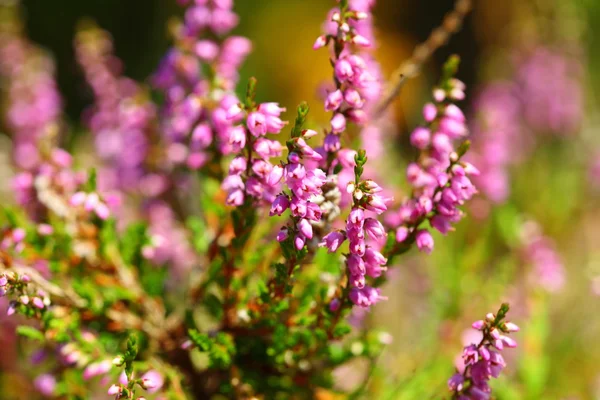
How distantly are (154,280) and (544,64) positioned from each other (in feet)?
12.3

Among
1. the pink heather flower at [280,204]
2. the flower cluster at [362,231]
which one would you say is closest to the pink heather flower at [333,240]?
the flower cluster at [362,231]

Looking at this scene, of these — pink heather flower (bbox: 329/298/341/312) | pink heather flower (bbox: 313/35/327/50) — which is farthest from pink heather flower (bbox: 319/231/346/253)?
pink heather flower (bbox: 313/35/327/50)

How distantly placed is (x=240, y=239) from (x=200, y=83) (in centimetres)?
62

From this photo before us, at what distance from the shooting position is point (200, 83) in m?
1.84

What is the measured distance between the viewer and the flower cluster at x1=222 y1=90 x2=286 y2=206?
4.11ft

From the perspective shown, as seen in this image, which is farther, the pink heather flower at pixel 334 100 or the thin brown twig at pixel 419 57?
the thin brown twig at pixel 419 57

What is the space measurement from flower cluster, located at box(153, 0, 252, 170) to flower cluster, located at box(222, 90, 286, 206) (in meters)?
0.30

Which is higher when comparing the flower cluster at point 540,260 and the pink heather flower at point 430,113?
the flower cluster at point 540,260

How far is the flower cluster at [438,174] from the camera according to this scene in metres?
1.29

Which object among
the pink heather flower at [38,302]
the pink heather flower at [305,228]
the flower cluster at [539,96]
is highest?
the flower cluster at [539,96]

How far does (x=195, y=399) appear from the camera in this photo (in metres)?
1.78

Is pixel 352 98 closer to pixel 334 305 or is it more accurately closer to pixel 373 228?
pixel 373 228

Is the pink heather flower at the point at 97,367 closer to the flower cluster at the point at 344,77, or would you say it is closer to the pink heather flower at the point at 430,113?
the flower cluster at the point at 344,77

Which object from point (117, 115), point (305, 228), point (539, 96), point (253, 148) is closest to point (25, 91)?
point (117, 115)
